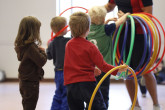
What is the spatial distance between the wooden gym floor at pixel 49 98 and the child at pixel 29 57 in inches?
42.4

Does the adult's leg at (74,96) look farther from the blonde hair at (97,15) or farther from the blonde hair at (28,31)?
the blonde hair at (97,15)

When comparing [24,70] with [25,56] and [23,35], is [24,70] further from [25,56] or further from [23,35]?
[23,35]

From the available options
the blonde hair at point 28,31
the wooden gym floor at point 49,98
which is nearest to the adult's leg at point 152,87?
the wooden gym floor at point 49,98

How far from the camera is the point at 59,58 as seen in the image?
2.82 m

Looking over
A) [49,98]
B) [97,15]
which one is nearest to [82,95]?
[97,15]

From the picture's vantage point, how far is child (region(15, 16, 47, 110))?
251cm

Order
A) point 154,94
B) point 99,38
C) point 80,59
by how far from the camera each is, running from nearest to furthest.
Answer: point 80,59, point 99,38, point 154,94

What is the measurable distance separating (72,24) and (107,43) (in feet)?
2.32

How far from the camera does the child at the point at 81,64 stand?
2.07 meters

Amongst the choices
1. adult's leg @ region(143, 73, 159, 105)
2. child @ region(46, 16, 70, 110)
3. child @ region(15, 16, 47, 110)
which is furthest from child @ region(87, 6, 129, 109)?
adult's leg @ region(143, 73, 159, 105)

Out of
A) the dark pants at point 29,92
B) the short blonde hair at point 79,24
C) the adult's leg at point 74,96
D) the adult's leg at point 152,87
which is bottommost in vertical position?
the adult's leg at point 152,87

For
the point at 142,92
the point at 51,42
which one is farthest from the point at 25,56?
the point at 142,92

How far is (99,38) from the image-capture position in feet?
8.98

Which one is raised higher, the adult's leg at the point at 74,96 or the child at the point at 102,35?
the child at the point at 102,35
